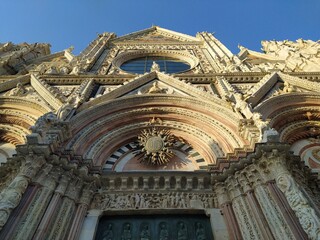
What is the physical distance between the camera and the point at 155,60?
16.2 m

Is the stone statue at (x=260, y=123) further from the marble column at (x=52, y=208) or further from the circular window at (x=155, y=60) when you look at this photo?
the circular window at (x=155, y=60)

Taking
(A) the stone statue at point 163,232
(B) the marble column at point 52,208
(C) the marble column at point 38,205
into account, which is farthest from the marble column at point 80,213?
(A) the stone statue at point 163,232

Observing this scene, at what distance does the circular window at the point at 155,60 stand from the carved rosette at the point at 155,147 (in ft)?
22.0

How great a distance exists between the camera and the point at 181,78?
36.1 feet

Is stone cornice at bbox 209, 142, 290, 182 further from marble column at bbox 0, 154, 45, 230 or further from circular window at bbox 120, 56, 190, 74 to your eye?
circular window at bbox 120, 56, 190, 74

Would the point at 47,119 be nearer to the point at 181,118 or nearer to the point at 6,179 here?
the point at 6,179

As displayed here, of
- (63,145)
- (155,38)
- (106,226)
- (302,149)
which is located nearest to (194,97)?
(302,149)

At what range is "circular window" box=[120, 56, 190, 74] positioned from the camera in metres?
14.8

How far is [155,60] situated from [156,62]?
15.6 inches

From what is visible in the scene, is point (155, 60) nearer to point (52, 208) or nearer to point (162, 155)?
point (162, 155)

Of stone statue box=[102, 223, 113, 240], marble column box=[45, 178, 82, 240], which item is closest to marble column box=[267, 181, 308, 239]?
stone statue box=[102, 223, 113, 240]

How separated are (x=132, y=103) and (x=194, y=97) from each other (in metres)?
1.92

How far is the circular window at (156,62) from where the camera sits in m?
14.8

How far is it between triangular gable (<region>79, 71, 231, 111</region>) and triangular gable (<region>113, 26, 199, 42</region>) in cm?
885
